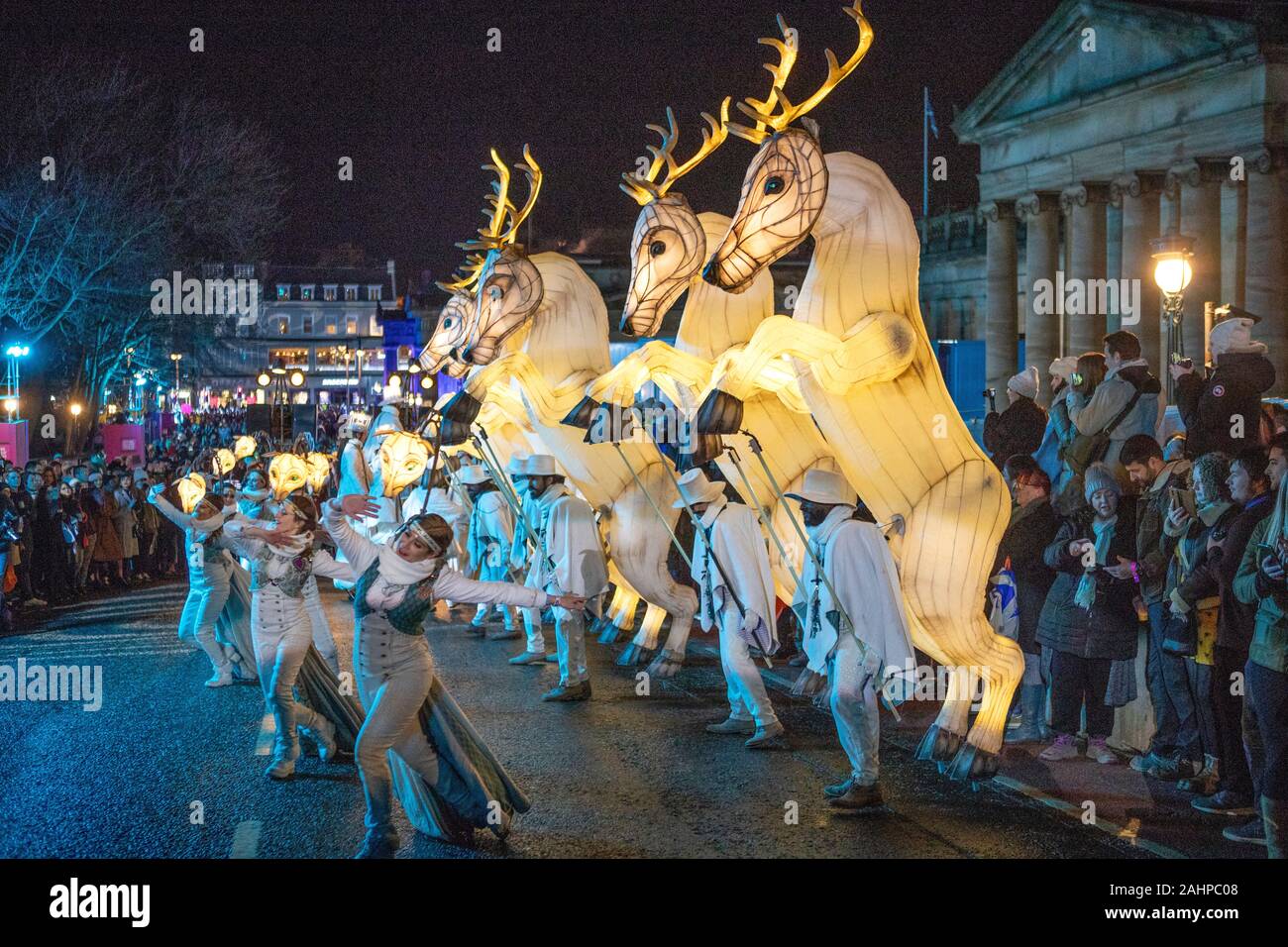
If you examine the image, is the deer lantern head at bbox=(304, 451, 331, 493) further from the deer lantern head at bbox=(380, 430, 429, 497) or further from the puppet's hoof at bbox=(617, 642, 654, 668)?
the puppet's hoof at bbox=(617, 642, 654, 668)

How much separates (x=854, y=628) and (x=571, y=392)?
263 inches

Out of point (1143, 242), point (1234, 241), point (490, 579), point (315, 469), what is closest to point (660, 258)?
point (490, 579)

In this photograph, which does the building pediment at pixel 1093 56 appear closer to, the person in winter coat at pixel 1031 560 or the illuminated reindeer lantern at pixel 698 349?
the illuminated reindeer lantern at pixel 698 349

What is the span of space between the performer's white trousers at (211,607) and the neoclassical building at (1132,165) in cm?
2384

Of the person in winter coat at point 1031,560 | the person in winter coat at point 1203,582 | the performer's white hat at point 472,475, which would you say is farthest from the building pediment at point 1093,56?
the person in winter coat at point 1203,582

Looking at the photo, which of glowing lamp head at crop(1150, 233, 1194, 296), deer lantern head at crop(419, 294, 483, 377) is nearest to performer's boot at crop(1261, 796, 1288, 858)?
glowing lamp head at crop(1150, 233, 1194, 296)

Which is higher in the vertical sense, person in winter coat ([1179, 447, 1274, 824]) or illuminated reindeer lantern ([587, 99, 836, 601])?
illuminated reindeer lantern ([587, 99, 836, 601])

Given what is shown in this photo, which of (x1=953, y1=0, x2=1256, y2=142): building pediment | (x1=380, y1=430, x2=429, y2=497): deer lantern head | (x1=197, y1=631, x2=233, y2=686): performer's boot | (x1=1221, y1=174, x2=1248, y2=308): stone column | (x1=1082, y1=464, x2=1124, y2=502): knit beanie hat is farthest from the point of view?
(x1=953, y1=0, x2=1256, y2=142): building pediment

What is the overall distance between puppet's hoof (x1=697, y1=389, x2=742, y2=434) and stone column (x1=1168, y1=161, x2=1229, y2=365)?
28.6 m

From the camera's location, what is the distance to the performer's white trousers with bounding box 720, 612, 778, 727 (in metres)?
10.6

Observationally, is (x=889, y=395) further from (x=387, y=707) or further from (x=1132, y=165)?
(x=1132, y=165)

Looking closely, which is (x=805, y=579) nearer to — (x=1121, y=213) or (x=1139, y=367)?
(x=1139, y=367)

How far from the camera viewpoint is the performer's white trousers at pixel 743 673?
10.6 meters
